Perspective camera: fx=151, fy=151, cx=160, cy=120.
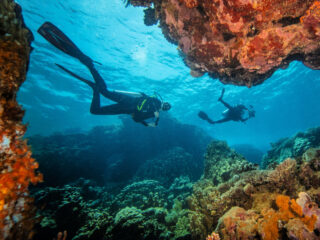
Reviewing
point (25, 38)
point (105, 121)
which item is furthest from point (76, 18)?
point (105, 121)

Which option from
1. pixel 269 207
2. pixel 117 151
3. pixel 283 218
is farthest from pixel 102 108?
pixel 117 151

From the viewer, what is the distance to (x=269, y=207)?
266cm

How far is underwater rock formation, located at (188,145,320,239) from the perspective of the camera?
2.05 m

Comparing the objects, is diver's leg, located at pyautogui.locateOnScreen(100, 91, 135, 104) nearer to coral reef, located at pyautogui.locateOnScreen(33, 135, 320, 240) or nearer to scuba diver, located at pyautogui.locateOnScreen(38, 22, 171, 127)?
scuba diver, located at pyautogui.locateOnScreen(38, 22, 171, 127)


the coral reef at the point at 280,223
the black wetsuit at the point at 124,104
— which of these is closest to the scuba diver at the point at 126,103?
the black wetsuit at the point at 124,104

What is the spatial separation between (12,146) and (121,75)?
723 inches

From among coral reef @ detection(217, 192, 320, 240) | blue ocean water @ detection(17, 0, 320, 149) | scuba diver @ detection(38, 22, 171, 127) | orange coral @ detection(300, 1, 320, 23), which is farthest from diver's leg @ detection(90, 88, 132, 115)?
orange coral @ detection(300, 1, 320, 23)

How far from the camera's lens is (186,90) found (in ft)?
73.6

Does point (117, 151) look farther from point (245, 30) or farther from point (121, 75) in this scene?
point (245, 30)

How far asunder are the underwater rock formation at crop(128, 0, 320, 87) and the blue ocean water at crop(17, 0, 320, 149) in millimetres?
8430

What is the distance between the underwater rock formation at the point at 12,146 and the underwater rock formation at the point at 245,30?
338 centimetres

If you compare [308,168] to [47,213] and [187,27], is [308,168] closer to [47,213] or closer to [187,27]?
[187,27]

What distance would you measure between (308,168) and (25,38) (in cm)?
547

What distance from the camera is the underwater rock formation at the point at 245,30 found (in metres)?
3.12
